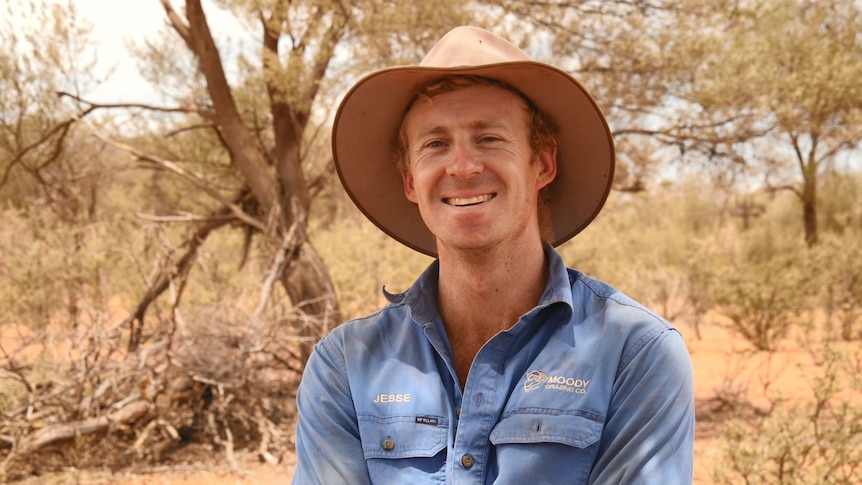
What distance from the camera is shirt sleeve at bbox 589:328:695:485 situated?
1.66 metres

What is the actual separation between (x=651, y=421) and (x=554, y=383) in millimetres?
218

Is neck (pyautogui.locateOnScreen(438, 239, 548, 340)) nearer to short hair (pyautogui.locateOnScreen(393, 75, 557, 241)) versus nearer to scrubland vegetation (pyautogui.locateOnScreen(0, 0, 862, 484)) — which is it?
short hair (pyautogui.locateOnScreen(393, 75, 557, 241))

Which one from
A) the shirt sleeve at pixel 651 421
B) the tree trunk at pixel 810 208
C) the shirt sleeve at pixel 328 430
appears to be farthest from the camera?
the tree trunk at pixel 810 208

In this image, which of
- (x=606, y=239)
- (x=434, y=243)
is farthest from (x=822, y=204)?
(x=434, y=243)

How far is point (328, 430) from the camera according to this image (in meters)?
1.92

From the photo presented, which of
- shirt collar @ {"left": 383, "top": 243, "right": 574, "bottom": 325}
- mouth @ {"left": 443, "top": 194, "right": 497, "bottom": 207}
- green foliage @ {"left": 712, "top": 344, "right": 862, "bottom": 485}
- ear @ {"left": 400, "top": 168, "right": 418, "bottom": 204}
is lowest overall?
green foliage @ {"left": 712, "top": 344, "right": 862, "bottom": 485}

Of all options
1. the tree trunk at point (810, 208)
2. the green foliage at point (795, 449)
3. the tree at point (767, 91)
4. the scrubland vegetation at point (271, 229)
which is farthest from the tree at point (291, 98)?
the tree trunk at point (810, 208)

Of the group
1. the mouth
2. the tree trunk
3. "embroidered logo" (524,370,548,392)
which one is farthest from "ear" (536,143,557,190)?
the tree trunk

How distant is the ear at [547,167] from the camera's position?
7.16 feet

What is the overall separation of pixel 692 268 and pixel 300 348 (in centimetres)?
978

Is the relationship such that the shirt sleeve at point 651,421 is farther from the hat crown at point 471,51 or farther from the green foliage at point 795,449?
the green foliage at point 795,449

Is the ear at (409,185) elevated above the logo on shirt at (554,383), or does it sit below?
above

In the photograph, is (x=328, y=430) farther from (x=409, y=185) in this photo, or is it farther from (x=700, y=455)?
(x=700, y=455)

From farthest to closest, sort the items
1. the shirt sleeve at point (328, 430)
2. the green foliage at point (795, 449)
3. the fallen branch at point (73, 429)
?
the fallen branch at point (73, 429) → the green foliage at point (795, 449) → the shirt sleeve at point (328, 430)
